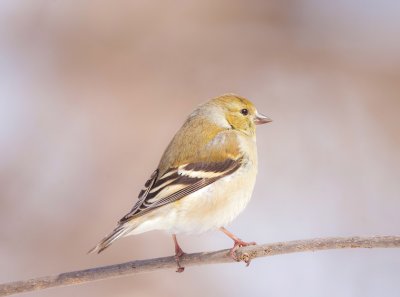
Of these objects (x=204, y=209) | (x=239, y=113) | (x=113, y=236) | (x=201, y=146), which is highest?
(x=239, y=113)

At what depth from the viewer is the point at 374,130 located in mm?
4949

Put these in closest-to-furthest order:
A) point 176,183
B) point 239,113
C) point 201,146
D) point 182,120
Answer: point 176,183, point 201,146, point 239,113, point 182,120

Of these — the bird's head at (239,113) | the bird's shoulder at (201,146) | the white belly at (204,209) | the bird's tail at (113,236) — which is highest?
the bird's head at (239,113)

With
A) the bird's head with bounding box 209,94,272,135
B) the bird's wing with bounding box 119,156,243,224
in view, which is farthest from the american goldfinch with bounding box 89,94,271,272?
the bird's head with bounding box 209,94,272,135

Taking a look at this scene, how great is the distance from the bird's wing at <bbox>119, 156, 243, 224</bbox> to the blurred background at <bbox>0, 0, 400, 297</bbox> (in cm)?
126

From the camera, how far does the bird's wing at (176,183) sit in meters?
2.65

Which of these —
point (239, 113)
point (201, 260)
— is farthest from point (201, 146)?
A: point (201, 260)

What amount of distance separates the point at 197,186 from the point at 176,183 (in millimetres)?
110

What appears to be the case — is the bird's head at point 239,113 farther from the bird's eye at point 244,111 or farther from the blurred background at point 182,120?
the blurred background at point 182,120

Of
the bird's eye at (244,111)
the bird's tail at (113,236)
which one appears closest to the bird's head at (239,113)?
the bird's eye at (244,111)

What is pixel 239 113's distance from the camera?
336 cm

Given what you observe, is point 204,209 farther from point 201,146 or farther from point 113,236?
point 113,236

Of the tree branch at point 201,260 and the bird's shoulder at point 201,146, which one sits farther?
the bird's shoulder at point 201,146

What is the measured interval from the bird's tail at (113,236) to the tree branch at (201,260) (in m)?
0.17
